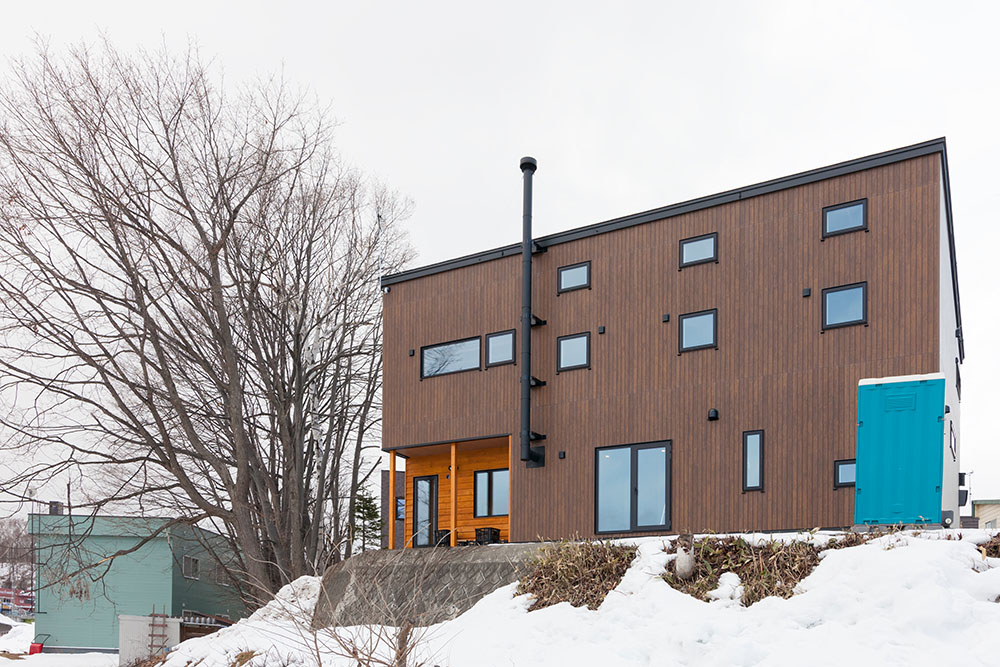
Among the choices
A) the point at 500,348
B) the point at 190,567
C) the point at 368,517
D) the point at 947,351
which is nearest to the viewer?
the point at 947,351

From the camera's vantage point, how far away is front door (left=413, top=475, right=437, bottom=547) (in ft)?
59.0

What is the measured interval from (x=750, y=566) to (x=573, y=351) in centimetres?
648

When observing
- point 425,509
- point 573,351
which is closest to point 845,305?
point 573,351

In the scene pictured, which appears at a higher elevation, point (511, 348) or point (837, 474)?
point (511, 348)

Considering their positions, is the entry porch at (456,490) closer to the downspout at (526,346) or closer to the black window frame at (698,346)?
the downspout at (526,346)

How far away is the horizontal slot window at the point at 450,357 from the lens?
1703 cm

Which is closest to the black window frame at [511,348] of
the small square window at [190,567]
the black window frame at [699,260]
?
the black window frame at [699,260]

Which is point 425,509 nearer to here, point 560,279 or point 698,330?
point 560,279

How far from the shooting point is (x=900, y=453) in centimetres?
1239

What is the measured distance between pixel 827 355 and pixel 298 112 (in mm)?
13618

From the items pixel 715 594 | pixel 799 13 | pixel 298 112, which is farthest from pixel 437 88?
pixel 715 594

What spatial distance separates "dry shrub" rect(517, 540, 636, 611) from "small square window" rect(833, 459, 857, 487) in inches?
145

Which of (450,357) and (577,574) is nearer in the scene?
(577,574)

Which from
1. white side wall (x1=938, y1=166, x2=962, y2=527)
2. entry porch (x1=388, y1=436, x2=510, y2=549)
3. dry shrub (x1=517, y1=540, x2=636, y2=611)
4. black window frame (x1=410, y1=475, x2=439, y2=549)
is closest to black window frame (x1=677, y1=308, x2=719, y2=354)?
white side wall (x1=938, y1=166, x2=962, y2=527)
